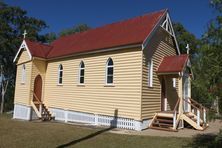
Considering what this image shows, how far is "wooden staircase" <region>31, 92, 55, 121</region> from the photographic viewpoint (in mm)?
20328

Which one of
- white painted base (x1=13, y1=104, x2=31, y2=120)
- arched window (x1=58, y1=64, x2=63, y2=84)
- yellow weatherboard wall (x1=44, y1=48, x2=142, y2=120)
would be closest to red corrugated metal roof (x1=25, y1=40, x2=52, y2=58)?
yellow weatherboard wall (x1=44, y1=48, x2=142, y2=120)

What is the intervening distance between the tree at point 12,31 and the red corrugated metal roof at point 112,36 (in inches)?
424

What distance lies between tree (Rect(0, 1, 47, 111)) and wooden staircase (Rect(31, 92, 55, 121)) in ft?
45.0

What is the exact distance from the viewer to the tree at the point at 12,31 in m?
32.1

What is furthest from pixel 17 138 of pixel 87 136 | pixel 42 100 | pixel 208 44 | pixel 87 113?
pixel 42 100

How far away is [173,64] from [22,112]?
14302 millimetres

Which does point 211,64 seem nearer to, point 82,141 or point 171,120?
point 82,141

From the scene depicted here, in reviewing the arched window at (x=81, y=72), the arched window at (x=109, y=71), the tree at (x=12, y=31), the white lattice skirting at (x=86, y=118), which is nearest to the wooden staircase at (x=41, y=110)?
the white lattice skirting at (x=86, y=118)

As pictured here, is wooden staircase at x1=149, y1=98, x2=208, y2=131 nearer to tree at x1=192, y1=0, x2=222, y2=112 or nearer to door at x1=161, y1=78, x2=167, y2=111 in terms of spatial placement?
door at x1=161, y1=78, x2=167, y2=111

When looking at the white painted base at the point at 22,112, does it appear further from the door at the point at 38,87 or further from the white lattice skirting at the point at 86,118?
the door at the point at 38,87

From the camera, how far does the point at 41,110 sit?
2078 cm

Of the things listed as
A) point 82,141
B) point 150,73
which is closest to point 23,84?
point 150,73

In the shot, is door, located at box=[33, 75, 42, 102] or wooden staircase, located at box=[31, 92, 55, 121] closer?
wooden staircase, located at box=[31, 92, 55, 121]

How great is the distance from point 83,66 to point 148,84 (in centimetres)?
574
